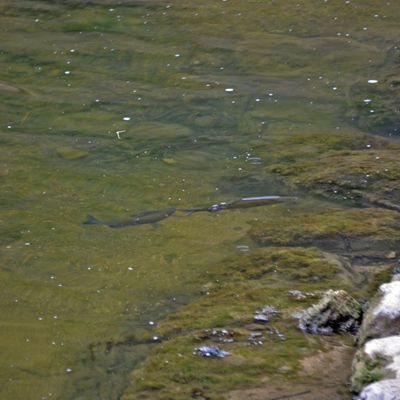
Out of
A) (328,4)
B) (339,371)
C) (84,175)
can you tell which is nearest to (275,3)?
(328,4)

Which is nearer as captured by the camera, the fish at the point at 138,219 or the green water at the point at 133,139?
the green water at the point at 133,139

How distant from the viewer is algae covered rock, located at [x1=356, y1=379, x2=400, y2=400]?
10.3 feet

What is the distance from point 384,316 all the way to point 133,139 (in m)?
3.97

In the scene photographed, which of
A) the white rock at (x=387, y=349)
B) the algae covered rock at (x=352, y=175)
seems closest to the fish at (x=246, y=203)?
the algae covered rock at (x=352, y=175)

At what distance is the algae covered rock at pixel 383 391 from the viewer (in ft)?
10.3

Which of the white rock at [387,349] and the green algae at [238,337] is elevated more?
the white rock at [387,349]

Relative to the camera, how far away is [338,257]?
199 inches

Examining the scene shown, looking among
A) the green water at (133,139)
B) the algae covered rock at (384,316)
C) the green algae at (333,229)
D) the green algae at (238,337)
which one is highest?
the algae covered rock at (384,316)

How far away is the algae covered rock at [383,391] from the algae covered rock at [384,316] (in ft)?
1.43

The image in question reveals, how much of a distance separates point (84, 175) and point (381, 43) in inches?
168

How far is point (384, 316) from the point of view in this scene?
3.71 meters

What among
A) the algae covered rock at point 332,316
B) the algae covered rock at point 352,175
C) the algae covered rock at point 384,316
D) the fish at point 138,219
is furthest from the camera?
the algae covered rock at point 352,175

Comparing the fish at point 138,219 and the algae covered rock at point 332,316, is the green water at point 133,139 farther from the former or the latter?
the algae covered rock at point 332,316

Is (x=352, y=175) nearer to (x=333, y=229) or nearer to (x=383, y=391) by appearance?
(x=333, y=229)
